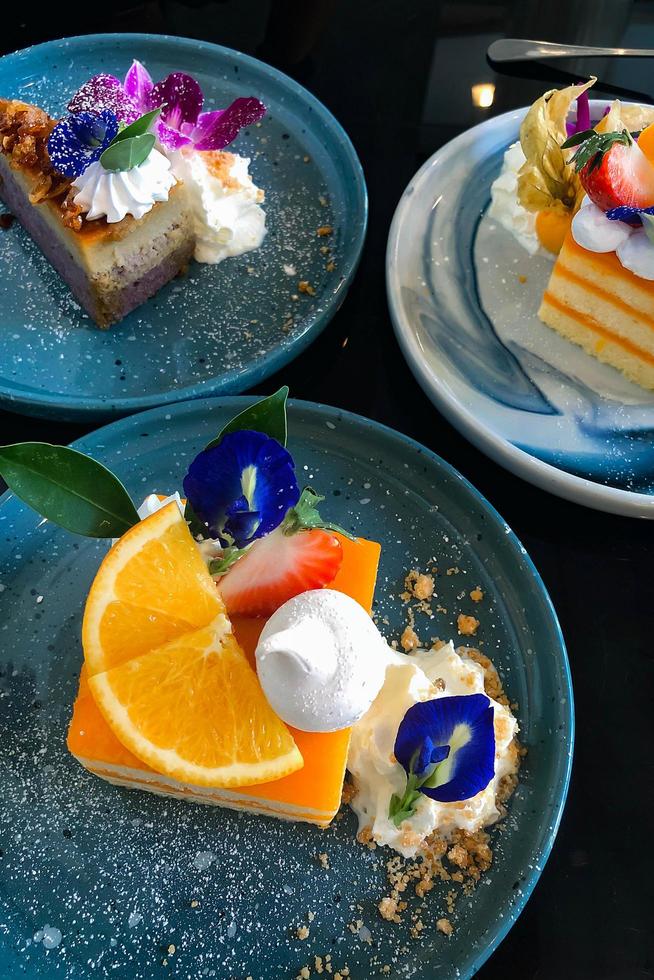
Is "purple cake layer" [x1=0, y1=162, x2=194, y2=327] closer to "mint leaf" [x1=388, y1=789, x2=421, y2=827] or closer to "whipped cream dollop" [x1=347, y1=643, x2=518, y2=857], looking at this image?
"whipped cream dollop" [x1=347, y1=643, x2=518, y2=857]

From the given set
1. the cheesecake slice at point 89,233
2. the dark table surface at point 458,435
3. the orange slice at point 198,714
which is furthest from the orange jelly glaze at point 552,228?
the orange slice at point 198,714

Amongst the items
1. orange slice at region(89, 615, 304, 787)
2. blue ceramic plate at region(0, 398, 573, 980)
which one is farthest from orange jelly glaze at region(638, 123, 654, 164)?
orange slice at region(89, 615, 304, 787)

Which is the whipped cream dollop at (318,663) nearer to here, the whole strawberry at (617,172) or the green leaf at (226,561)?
the green leaf at (226,561)

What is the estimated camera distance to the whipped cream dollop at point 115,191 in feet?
4.69

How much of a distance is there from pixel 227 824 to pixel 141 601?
34 centimetres

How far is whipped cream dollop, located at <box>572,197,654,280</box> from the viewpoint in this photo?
1375 millimetres

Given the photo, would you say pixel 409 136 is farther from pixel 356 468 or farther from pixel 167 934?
pixel 167 934

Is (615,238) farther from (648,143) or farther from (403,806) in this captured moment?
(403,806)

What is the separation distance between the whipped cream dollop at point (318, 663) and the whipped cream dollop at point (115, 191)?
794 mm

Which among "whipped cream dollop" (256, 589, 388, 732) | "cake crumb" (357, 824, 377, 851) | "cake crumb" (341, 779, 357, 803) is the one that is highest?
"whipped cream dollop" (256, 589, 388, 732)

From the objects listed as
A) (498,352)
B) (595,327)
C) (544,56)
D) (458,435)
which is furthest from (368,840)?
(544,56)

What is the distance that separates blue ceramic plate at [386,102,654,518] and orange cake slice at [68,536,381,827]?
1.51ft

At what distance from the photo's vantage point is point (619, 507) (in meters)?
1.38

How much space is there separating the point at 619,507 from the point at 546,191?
1.97 ft
